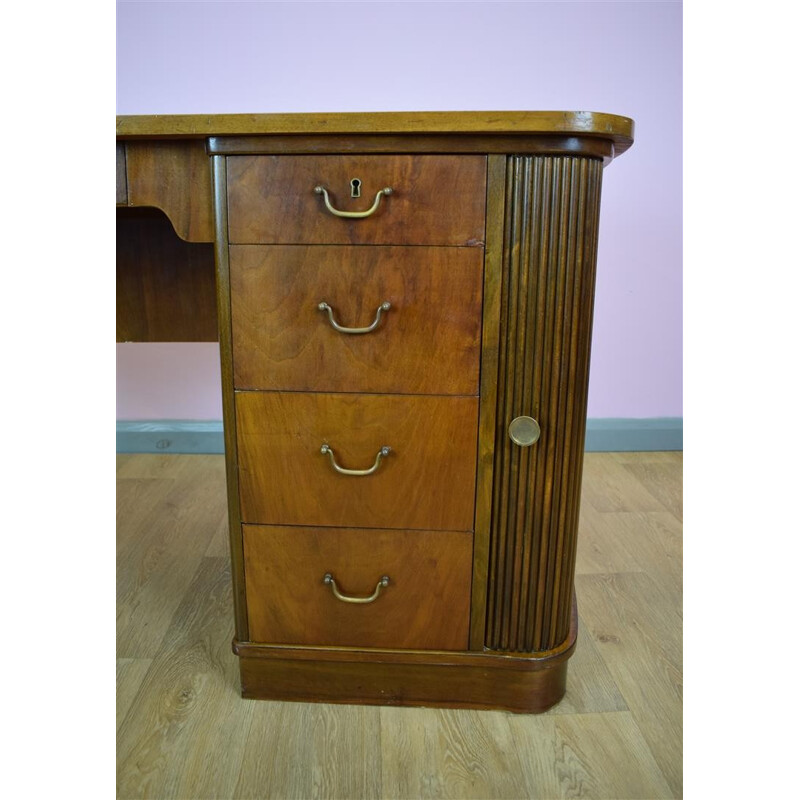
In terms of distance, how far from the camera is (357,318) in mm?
1031

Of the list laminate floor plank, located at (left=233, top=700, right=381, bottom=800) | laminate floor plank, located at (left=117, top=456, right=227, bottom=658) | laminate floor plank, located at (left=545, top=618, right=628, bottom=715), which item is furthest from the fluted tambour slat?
laminate floor plank, located at (left=117, top=456, right=227, bottom=658)

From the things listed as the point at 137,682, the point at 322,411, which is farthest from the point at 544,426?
the point at 137,682

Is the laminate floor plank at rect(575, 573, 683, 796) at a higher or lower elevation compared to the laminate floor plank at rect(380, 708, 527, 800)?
higher

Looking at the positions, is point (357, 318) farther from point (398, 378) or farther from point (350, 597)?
point (350, 597)

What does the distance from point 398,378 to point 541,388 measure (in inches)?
7.7

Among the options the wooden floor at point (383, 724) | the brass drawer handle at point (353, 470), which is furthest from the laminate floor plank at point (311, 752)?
the brass drawer handle at point (353, 470)

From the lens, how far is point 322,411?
1.07 meters

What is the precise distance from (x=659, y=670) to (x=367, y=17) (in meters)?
1.76

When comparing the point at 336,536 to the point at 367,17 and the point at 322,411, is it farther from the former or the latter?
the point at 367,17

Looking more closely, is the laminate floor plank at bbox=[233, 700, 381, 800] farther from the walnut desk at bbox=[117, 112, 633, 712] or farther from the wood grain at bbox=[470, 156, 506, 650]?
the wood grain at bbox=[470, 156, 506, 650]

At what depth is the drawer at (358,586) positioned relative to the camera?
3.69ft

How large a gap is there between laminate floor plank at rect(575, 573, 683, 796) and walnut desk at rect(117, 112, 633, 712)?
0.14 meters

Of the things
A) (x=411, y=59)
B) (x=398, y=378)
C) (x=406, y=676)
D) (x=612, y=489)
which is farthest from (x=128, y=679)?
(x=411, y=59)

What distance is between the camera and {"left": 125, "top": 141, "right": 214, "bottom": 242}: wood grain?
1029 mm
